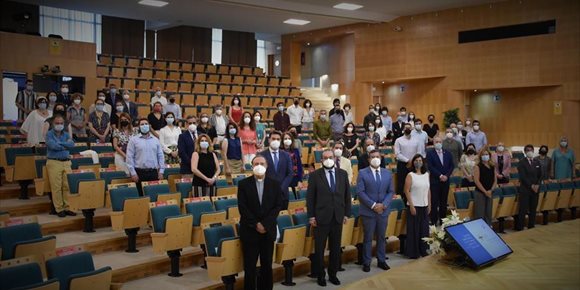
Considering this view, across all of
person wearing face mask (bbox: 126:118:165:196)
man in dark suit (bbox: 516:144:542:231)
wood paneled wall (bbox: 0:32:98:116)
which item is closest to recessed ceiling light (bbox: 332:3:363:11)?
wood paneled wall (bbox: 0:32:98:116)

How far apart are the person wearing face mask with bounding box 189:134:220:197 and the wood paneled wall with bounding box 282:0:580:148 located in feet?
35.6

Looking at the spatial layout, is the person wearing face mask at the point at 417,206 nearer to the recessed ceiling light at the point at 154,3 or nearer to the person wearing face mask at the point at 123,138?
the person wearing face mask at the point at 123,138

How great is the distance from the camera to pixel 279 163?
21.7 feet

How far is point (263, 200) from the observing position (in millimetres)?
5312

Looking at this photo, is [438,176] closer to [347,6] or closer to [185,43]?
[347,6]

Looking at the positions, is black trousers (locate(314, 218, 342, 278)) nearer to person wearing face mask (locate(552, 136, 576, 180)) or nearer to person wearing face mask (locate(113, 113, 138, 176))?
person wearing face mask (locate(113, 113, 138, 176))

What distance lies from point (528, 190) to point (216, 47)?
14906 millimetres

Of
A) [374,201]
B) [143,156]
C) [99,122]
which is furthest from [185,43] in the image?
[374,201]

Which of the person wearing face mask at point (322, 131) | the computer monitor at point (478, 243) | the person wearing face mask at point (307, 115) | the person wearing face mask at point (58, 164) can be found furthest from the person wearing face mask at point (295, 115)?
the computer monitor at point (478, 243)

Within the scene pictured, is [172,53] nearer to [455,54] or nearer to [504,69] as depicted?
[455,54]

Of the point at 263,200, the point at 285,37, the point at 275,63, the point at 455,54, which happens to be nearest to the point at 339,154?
the point at 263,200

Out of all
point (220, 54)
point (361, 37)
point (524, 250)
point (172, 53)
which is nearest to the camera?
point (524, 250)

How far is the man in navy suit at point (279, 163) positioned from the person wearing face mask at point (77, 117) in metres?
3.77

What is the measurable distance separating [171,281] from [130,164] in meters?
1.74
